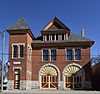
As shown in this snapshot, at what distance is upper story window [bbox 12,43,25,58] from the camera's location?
38.2 metres

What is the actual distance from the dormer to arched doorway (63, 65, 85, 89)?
16.9 feet

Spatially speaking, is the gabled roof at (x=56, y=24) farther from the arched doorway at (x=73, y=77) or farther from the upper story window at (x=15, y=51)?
the arched doorway at (x=73, y=77)

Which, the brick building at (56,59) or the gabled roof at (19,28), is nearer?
the gabled roof at (19,28)

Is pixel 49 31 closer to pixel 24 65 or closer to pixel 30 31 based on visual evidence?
pixel 30 31

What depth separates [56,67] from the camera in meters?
40.8

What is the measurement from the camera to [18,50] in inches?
1512

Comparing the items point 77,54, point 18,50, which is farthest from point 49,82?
point 18,50

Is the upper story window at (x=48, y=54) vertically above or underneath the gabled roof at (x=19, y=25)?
underneath

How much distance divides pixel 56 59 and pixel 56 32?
4.45m

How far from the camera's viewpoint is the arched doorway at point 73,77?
132 feet

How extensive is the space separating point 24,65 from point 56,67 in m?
5.90

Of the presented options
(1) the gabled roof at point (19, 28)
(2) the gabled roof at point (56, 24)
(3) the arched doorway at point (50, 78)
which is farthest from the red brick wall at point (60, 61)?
(1) the gabled roof at point (19, 28)

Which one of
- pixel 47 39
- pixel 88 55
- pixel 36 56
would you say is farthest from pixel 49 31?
pixel 88 55

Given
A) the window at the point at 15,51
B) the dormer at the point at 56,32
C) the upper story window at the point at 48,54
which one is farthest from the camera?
the dormer at the point at 56,32
